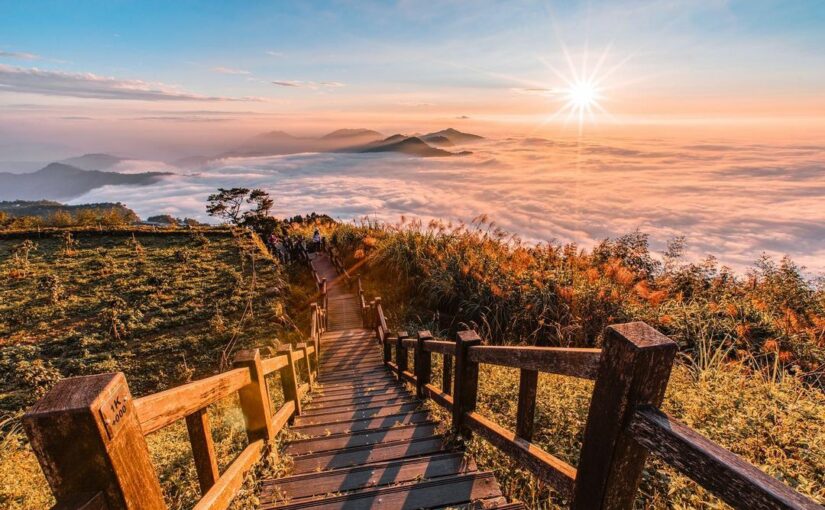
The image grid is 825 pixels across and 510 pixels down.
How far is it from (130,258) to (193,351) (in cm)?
1185

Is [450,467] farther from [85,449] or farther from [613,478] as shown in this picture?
[85,449]

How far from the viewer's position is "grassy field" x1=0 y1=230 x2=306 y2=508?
15.8ft

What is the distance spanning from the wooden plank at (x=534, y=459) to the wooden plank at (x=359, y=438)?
36.4 inches

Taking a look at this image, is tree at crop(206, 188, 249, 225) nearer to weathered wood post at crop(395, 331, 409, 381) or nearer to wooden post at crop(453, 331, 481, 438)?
weathered wood post at crop(395, 331, 409, 381)

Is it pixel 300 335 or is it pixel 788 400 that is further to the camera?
pixel 300 335

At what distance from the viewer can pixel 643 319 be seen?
7332 mm

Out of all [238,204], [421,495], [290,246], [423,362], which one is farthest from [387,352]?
[238,204]

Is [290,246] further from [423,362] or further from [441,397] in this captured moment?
[441,397]

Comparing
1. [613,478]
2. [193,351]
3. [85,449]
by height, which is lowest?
[193,351]

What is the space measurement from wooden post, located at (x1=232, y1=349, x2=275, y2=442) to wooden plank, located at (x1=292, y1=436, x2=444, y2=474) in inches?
16.6

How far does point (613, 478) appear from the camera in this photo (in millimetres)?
1675

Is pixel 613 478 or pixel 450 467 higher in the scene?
pixel 613 478

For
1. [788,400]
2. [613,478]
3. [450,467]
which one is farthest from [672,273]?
[613,478]

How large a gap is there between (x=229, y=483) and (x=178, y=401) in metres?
0.98
